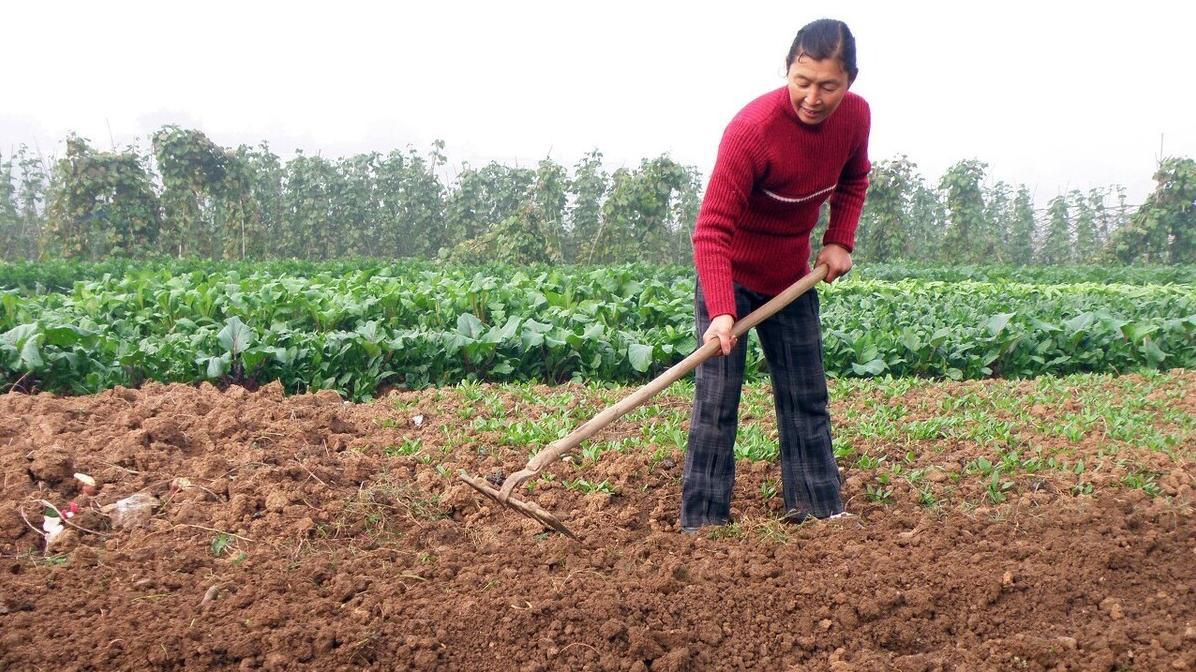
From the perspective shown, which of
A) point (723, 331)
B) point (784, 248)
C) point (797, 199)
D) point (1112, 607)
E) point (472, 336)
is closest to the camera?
point (1112, 607)

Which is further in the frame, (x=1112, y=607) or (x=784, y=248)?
(x=784, y=248)

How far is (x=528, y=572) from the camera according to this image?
8.66 feet

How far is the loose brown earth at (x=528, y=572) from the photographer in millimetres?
2213

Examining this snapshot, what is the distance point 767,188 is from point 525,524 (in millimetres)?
1343

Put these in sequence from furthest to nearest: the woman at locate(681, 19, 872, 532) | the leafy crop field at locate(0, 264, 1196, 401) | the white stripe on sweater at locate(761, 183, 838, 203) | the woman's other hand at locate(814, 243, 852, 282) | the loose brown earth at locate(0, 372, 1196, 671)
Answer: the leafy crop field at locate(0, 264, 1196, 401) < the woman's other hand at locate(814, 243, 852, 282) < the white stripe on sweater at locate(761, 183, 838, 203) < the woman at locate(681, 19, 872, 532) < the loose brown earth at locate(0, 372, 1196, 671)

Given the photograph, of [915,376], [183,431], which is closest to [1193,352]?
[915,376]

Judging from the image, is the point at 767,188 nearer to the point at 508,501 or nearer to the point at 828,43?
the point at 828,43

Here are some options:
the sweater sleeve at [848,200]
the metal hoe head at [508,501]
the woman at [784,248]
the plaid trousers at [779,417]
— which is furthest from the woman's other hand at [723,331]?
the metal hoe head at [508,501]

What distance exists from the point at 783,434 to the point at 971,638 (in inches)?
35.3

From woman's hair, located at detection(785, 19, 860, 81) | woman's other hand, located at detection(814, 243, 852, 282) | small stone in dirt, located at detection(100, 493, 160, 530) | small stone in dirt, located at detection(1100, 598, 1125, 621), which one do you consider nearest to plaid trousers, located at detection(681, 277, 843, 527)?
woman's other hand, located at detection(814, 243, 852, 282)

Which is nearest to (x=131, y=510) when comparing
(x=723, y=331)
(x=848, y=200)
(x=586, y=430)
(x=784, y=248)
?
(x=586, y=430)

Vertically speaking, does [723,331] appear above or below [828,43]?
below

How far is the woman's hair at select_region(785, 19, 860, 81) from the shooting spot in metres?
2.44

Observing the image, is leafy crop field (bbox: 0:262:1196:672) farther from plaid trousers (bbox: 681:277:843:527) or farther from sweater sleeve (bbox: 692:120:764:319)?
sweater sleeve (bbox: 692:120:764:319)
